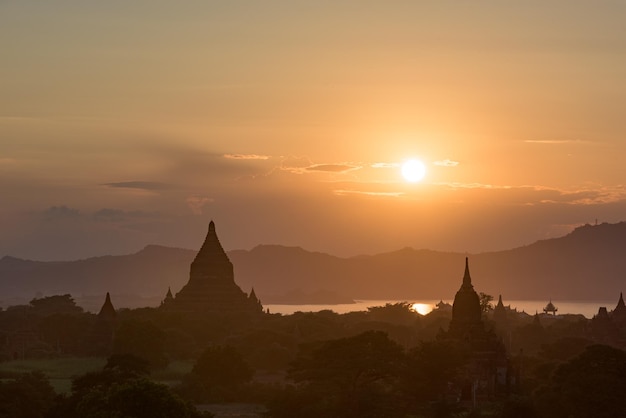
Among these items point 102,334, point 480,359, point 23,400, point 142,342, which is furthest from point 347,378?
point 102,334

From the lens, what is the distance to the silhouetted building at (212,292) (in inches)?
7543

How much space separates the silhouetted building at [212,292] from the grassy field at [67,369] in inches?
1602

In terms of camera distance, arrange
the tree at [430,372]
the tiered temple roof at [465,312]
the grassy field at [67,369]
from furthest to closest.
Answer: the tiered temple roof at [465,312] → the grassy field at [67,369] → the tree at [430,372]

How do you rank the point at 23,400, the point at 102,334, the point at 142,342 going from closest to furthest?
the point at 23,400
the point at 142,342
the point at 102,334

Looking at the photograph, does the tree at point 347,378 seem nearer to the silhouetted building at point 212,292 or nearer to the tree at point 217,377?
the tree at point 217,377

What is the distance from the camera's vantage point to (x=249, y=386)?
107312mm

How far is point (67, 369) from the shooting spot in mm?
131375

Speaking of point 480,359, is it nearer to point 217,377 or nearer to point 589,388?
point 217,377

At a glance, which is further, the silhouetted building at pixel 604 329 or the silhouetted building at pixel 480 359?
the silhouetted building at pixel 604 329

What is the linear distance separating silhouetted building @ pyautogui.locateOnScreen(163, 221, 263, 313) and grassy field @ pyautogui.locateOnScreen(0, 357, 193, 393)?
40.7 m

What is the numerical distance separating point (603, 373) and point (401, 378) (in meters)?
17.6

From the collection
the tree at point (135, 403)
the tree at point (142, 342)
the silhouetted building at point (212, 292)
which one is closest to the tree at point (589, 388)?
the tree at point (135, 403)

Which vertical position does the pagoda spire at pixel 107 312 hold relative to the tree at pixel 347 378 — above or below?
above

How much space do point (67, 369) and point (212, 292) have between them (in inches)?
2449
